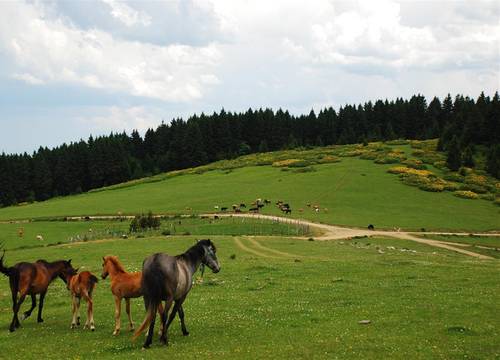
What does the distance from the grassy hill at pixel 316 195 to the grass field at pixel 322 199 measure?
0.15 meters

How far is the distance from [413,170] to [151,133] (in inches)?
4690

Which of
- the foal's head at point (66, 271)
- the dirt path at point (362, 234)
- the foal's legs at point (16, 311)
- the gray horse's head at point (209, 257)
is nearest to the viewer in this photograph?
the gray horse's head at point (209, 257)

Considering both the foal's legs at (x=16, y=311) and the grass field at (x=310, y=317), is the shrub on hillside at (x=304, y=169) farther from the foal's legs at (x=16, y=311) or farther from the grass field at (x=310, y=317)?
the foal's legs at (x=16, y=311)

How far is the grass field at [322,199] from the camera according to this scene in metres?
76.1

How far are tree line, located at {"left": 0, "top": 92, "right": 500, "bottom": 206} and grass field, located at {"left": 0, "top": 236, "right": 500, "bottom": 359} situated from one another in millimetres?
96983

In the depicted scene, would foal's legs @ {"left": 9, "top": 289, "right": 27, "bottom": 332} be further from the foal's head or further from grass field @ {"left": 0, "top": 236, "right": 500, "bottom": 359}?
the foal's head

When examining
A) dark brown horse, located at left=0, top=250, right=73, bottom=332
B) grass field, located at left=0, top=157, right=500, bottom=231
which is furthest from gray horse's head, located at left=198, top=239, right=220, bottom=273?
grass field, located at left=0, top=157, right=500, bottom=231

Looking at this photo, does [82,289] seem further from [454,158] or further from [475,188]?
[454,158]

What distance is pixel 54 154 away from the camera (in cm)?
16450

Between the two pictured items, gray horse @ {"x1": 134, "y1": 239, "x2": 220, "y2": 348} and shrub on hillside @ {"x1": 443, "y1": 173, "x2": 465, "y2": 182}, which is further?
shrub on hillside @ {"x1": 443, "y1": 173, "x2": 465, "y2": 182}

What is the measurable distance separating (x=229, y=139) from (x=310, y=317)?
152 metres

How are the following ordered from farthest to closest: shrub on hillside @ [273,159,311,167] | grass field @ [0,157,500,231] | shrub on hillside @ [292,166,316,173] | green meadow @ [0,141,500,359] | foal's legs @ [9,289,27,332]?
shrub on hillside @ [273,159,311,167]
shrub on hillside @ [292,166,316,173]
grass field @ [0,157,500,231]
foal's legs @ [9,289,27,332]
green meadow @ [0,141,500,359]

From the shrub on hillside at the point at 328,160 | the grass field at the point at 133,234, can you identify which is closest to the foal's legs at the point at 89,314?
the grass field at the point at 133,234

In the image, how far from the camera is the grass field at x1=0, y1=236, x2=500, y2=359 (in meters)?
14.0
